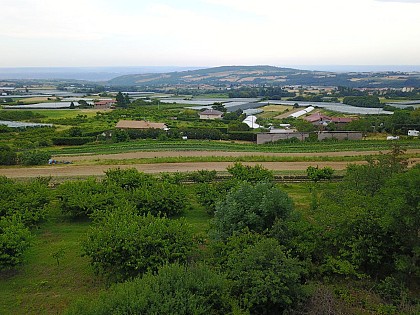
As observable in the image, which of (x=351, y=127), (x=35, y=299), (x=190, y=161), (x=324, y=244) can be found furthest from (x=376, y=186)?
(x=351, y=127)

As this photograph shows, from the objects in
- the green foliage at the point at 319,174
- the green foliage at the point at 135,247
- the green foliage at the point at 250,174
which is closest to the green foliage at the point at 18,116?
the green foliage at the point at 250,174

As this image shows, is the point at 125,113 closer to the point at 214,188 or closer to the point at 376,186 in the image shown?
the point at 214,188

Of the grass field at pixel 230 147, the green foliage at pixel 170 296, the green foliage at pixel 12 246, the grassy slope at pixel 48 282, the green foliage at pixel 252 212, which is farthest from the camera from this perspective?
the grass field at pixel 230 147

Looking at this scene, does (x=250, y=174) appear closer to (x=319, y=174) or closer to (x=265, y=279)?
(x=319, y=174)

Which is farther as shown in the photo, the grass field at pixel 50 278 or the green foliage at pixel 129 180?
the green foliage at pixel 129 180

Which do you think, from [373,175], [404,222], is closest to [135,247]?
[404,222]

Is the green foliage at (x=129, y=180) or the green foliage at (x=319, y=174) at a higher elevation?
the green foliage at (x=129, y=180)

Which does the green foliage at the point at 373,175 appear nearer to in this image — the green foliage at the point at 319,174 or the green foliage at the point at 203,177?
the green foliage at the point at 319,174
